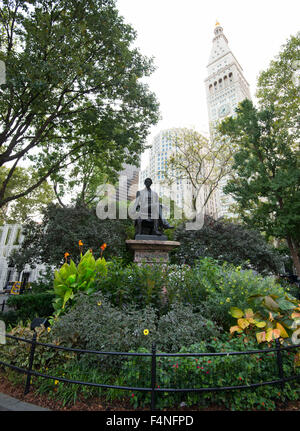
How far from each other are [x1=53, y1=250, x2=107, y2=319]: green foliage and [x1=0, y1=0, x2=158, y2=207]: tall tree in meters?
5.78

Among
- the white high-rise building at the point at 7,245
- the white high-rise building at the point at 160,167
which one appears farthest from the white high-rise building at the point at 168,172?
the white high-rise building at the point at 7,245

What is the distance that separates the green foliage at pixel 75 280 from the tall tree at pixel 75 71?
5.78 m

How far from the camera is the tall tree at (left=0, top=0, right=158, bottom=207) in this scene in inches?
291

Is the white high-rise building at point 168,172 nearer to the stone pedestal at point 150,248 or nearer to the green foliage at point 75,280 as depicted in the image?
the stone pedestal at point 150,248

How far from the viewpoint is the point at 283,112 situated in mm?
15852

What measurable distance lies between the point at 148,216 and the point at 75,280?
355cm

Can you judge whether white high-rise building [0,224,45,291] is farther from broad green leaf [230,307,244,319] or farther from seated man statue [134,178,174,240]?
broad green leaf [230,307,244,319]

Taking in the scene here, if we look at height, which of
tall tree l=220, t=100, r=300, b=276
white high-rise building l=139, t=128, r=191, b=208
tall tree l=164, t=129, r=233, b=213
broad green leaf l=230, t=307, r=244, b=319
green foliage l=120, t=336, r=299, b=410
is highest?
white high-rise building l=139, t=128, r=191, b=208

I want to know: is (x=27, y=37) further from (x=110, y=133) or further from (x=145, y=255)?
(x=145, y=255)

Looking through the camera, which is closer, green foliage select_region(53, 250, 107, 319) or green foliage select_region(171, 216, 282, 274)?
green foliage select_region(53, 250, 107, 319)

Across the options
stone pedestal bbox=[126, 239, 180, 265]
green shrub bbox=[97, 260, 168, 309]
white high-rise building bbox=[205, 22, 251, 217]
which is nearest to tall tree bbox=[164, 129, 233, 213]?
stone pedestal bbox=[126, 239, 180, 265]

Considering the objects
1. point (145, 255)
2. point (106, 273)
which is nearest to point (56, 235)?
point (145, 255)

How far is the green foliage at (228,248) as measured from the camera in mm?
11602

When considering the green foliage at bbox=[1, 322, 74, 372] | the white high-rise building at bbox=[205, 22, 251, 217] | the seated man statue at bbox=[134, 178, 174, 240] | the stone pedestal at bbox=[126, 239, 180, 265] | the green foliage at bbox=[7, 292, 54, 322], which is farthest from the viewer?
the white high-rise building at bbox=[205, 22, 251, 217]
